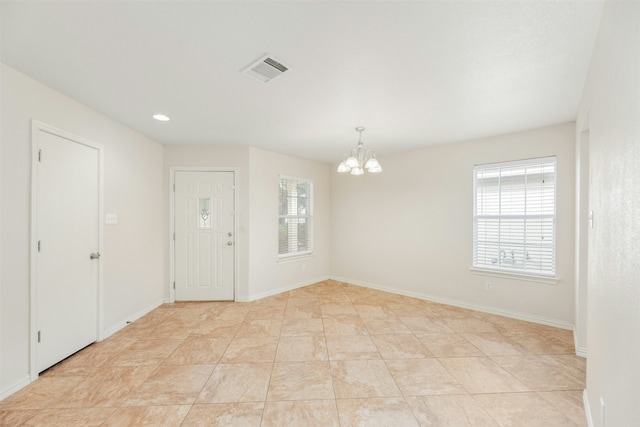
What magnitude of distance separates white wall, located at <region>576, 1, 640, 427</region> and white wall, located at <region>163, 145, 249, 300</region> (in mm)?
3930

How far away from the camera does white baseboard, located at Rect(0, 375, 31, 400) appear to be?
1.94m

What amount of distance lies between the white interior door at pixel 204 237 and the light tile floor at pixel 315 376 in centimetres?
71

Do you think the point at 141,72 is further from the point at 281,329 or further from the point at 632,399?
the point at 632,399

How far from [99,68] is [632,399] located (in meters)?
3.55

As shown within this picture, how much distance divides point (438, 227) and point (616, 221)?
3.13 metres

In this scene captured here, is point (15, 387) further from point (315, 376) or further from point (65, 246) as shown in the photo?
point (315, 376)

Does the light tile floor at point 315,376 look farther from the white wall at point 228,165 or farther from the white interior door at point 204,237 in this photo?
the white wall at point 228,165

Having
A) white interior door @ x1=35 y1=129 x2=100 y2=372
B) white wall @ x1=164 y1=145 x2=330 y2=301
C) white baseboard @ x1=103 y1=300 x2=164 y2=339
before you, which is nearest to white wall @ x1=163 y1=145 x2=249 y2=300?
white wall @ x1=164 y1=145 x2=330 y2=301

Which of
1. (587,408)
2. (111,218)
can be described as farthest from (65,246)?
(587,408)

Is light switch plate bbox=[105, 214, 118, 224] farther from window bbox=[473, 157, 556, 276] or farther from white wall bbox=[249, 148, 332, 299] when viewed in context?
window bbox=[473, 157, 556, 276]

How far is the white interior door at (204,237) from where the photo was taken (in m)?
4.19

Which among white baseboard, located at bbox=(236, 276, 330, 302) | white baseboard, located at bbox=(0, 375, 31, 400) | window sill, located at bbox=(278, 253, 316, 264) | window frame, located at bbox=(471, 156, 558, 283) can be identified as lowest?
white baseboard, located at bbox=(236, 276, 330, 302)

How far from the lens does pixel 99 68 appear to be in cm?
203

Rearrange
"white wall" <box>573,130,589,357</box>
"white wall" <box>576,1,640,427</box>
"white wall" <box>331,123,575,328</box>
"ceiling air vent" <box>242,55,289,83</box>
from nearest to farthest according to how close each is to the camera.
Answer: "white wall" <box>576,1,640,427</box>
"ceiling air vent" <box>242,55,289,83</box>
"white wall" <box>573,130,589,357</box>
"white wall" <box>331,123,575,328</box>
